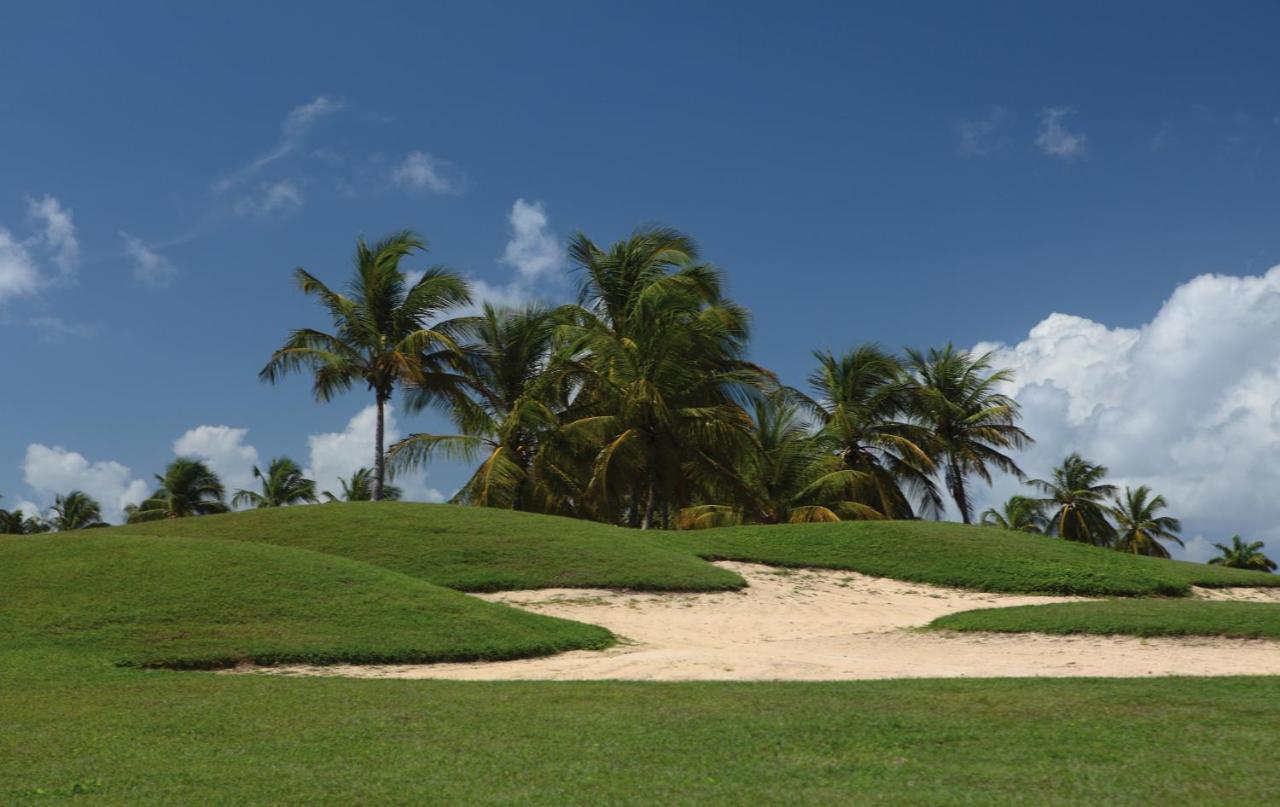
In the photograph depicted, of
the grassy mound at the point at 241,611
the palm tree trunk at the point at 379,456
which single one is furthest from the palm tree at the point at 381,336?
the grassy mound at the point at 241,611

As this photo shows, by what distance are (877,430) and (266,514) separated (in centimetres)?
2349

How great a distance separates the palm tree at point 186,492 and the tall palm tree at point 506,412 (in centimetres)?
3186

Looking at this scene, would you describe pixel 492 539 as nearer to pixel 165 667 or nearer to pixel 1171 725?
pixel 165 667

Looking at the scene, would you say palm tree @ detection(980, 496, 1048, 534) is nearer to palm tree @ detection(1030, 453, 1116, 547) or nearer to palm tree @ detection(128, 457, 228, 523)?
palm tree @ detection(1030, 453, 1116, 547)

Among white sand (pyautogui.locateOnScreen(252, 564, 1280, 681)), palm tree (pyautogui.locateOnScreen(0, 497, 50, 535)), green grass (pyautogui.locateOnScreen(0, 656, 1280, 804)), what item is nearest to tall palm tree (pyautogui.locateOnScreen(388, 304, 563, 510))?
white sand (pyautogui.locateOnScreen(252, 564, 1280, 681))

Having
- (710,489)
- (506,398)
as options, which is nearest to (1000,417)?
(710,489)

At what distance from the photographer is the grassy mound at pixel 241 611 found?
15.9 m

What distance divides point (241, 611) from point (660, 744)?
11009mm

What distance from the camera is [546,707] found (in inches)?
434

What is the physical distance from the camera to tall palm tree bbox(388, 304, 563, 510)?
115 feet

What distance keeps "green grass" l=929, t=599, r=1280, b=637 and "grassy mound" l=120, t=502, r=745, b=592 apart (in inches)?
248

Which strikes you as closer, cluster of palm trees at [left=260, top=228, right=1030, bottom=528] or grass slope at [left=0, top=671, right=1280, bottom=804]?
grass slope at [left=0, top=671, right=1280, bottom=804]

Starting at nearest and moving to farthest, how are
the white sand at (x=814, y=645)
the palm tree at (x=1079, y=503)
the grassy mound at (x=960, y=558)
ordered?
1. the white sand at (x=814, y=645)
2. the grassy mound at (x=960, y=558)
3. the palm tree at (x=1079, y=503)

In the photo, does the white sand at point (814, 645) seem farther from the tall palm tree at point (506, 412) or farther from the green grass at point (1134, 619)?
the tall palm tree at point (506, 412)
